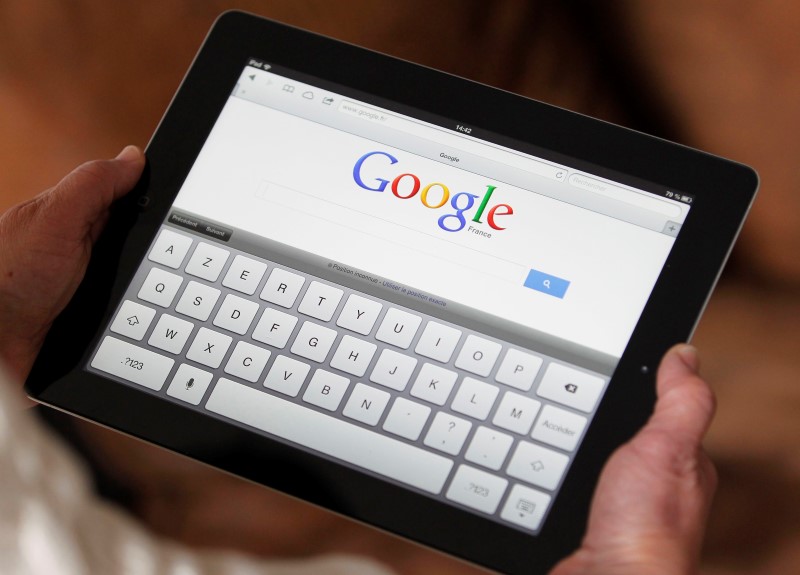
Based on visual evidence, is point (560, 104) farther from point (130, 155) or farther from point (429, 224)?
point (130, 155)

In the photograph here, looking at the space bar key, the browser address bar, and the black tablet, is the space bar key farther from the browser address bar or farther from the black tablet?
the browser address bar

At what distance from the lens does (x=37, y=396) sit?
2.05 feet

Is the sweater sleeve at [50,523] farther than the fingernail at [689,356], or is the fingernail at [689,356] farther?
the fingernail at [689,356]

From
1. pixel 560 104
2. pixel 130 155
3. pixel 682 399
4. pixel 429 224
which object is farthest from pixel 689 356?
pixel 130 155

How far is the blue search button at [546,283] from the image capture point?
1.93ft

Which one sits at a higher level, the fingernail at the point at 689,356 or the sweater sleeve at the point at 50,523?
the fingernail at the point at 689,356

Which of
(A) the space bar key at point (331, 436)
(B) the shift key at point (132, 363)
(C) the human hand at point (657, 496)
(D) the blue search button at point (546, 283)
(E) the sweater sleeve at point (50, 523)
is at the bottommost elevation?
(E) the sweater sleeve at point (50, 523)

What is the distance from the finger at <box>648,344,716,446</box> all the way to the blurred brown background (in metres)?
0.24

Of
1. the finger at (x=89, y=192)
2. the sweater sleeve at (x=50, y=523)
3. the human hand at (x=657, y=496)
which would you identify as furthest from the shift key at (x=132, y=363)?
the human hand at (x=657, y=496)

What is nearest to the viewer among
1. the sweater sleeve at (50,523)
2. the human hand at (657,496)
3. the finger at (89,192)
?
the sweater sleeve at (50,523)

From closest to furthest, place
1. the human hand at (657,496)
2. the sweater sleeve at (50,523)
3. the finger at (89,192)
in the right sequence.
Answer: the sweater sleeve at (50,523) < the human hand at (657,496) < the finger at (89,192)

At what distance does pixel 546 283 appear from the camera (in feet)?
1.94

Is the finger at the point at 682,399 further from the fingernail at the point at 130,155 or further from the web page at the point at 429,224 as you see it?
the fingernail at the point at 130,155

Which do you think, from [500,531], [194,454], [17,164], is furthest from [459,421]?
[17,164]
